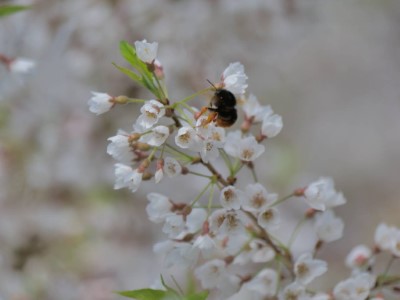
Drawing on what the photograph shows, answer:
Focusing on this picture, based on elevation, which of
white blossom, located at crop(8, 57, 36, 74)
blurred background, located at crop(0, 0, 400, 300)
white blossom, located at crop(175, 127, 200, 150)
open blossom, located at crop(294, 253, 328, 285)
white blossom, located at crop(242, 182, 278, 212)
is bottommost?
open blossom, located at crop(294, 253, 328, 285)

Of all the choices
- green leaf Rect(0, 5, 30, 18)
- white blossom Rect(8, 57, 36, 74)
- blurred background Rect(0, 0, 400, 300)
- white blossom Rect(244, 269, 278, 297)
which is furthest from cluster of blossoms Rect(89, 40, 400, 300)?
blurred background Rect(0, 0, 400, 300)

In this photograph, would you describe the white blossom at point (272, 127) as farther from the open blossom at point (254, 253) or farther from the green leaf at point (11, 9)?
the green leaf at point (11, 9)

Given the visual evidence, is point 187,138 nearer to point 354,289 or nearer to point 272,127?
point 272,127

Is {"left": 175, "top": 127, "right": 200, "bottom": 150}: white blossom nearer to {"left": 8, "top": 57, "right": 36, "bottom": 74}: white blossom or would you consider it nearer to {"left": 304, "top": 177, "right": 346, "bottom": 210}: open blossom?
{"left": 304, "top": 177, "right": 346, "bottom": 210}: open blossom

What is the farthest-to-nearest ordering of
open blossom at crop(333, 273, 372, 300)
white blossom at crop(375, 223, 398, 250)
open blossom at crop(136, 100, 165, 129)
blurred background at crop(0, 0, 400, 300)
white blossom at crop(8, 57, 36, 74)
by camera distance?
blurred background at crop(0, 0, 400, 300) → white blossom at crop(8, 57, 36, 74) → white blossom at crop(375, 223, 398, 250) → open blossom at crop(333, 273, 372, 300) → open blossom at crop(136, 100, 165, 129)

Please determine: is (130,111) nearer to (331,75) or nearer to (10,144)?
(10,144)

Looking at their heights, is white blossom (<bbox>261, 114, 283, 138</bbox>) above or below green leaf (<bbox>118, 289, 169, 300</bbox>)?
above

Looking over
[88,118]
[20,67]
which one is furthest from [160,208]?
[88,118]

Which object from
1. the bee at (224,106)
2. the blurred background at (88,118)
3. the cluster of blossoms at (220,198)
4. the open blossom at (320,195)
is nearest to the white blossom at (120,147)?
the cluster of blossoms at (220,198)
